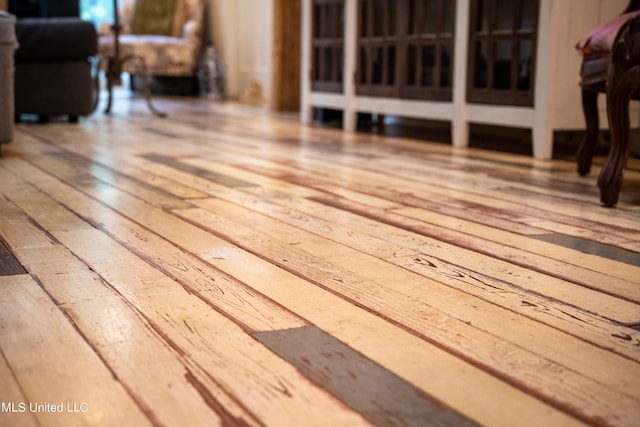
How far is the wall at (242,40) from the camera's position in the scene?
7.28 meters

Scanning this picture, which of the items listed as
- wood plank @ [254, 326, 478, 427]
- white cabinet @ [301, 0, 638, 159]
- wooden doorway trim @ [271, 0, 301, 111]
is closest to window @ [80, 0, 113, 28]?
wooden doorway trim @ [271, 0, 301, 111]

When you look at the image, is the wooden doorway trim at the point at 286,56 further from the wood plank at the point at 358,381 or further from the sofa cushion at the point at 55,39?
the wood plank at the point at 358,381

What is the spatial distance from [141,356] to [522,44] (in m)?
2.62

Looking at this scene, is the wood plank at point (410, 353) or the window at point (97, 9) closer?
the wood plank at point (410, 353)

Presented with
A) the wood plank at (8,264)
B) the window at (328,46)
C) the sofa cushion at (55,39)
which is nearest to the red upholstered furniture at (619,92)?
the wood plank at (8,264)

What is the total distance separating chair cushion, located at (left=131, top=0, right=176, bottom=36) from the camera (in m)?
8.20

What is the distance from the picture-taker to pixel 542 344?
3.49 ft

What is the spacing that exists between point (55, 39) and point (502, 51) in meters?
2.34

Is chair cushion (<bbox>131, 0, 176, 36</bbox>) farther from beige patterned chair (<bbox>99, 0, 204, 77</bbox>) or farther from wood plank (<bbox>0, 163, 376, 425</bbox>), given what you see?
wood plank (<bbox>0, 163, 376, 425</bbox>)

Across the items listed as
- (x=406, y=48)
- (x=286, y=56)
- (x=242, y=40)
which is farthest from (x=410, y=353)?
(x=242, y=40)

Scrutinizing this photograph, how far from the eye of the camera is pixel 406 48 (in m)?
4.01

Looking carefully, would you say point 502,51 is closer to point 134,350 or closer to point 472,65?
point 472,65

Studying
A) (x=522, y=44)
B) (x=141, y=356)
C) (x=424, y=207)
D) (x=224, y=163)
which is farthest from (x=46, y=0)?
(x=141, y=356)

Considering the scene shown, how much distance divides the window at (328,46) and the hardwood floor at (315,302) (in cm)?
216
